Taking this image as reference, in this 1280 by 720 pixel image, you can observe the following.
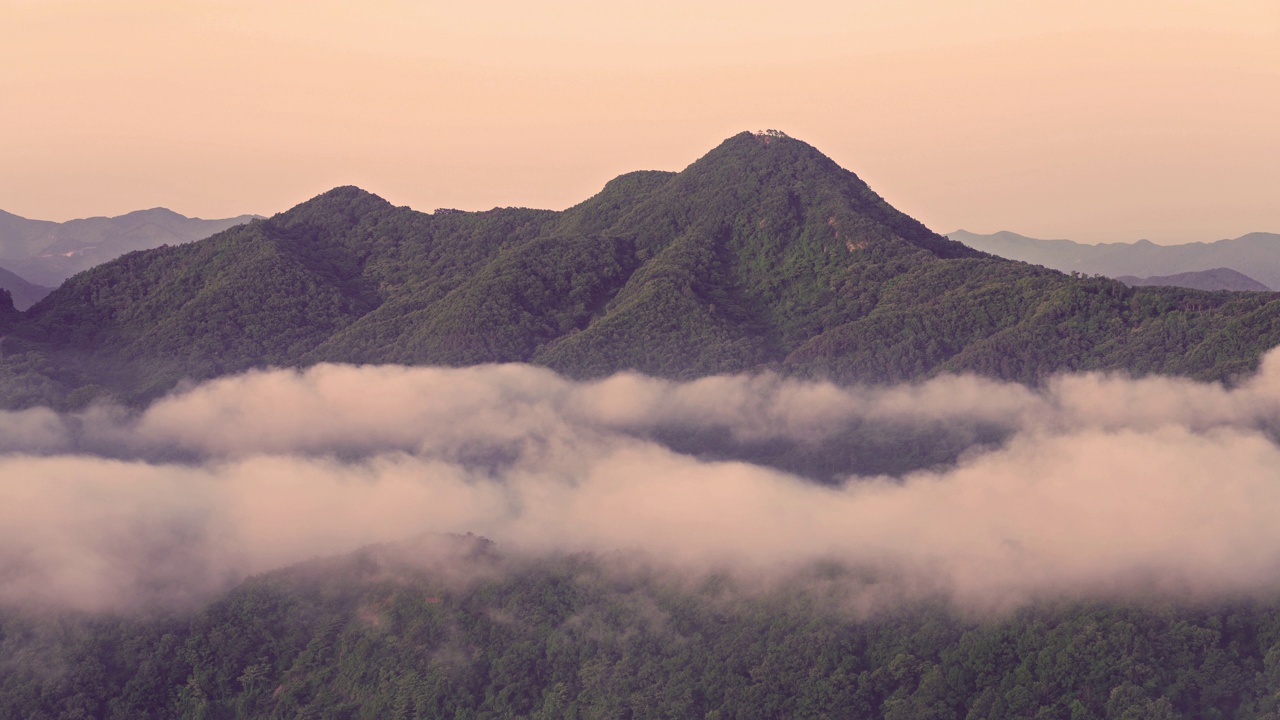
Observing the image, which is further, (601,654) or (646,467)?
(646,467)

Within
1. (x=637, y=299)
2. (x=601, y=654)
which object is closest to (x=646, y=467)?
(x=637, y=299)

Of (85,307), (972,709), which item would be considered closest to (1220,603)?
(972,709)

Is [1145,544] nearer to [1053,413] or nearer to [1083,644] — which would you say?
[1083,644]

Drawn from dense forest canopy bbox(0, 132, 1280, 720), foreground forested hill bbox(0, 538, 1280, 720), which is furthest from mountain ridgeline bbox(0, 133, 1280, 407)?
foreground forested hill bbox(0, 538, 1280, 720)

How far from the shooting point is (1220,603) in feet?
282

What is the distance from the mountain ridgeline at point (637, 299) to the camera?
143 m

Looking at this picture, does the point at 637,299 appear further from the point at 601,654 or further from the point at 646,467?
the point at 601,654

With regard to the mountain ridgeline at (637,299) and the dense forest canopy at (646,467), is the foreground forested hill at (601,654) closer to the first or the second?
the dense forest canopy at (646,467)

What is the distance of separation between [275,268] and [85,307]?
22.8 meters

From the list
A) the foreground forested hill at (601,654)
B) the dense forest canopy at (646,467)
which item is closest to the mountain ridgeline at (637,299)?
the dense forest canopy at (646,467)

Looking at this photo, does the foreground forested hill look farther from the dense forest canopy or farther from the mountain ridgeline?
the mountain ridgeline

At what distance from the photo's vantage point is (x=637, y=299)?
157375 millimetres

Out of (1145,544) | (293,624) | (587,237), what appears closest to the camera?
(1145,544)

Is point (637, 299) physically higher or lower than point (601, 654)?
higher
